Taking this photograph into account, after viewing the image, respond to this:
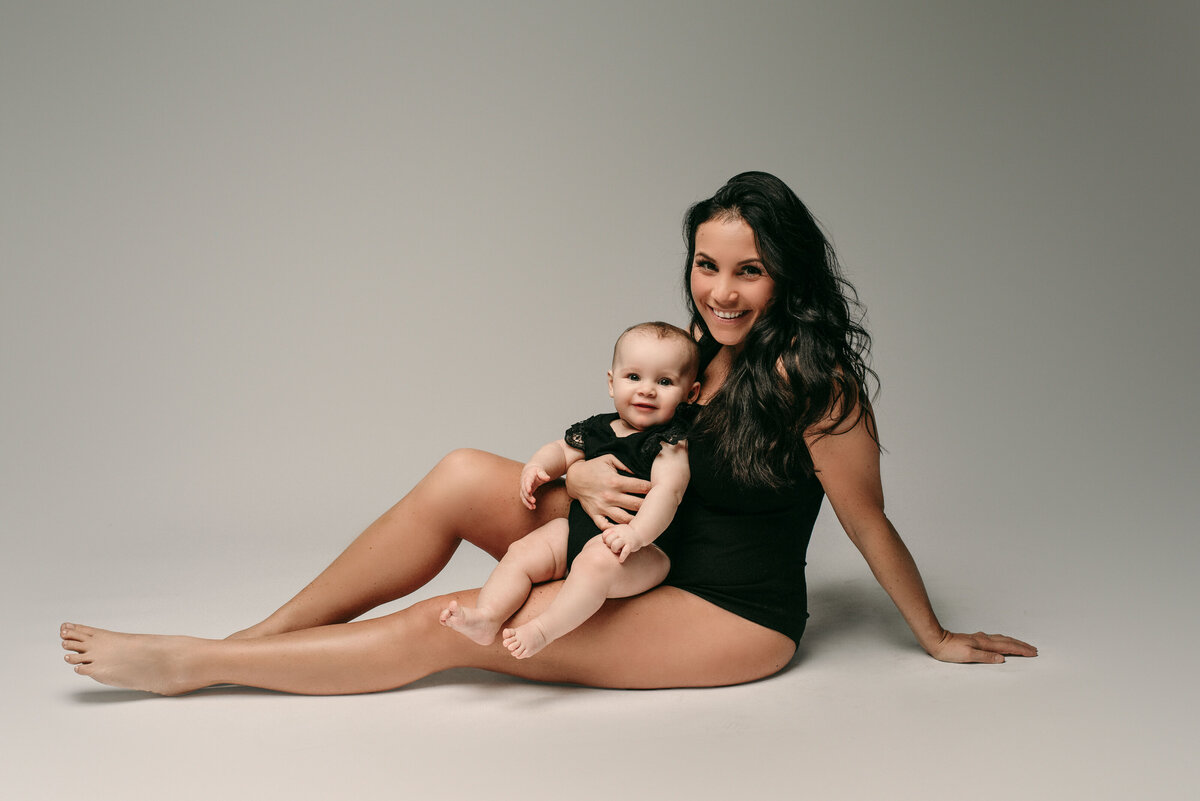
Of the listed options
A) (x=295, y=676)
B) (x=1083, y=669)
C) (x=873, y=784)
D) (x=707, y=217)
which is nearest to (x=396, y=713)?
(x=295, y=676)

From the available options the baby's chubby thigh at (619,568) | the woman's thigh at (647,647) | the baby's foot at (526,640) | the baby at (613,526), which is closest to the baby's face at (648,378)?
the baby at (613,526)

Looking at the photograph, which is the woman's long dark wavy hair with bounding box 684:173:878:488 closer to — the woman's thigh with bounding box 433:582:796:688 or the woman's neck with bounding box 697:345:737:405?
the woman's neck with bounding box 697:345:737:405

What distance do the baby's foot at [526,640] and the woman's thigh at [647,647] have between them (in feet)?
0.61

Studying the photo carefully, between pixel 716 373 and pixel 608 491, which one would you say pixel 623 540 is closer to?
pixel 608 491

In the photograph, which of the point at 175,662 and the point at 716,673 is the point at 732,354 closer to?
the point at 716,673

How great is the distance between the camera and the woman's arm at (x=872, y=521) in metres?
Answer: 2.86

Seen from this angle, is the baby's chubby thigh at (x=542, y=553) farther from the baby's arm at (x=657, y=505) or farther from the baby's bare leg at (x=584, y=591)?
the baby's arm at (x=657, y=505)

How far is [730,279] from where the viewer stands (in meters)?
3.00

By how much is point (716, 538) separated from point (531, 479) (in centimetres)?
50

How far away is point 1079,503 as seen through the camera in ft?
13.8

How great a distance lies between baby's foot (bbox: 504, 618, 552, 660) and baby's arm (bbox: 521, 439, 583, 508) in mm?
469

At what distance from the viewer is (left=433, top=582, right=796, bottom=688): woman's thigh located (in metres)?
2.84

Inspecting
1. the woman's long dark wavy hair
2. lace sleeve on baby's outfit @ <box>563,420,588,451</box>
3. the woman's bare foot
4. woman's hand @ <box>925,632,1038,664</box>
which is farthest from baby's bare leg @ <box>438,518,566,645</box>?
woman's hand @ <box>925,632,1038,664</box>

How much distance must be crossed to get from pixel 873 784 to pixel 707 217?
146 centimetres
